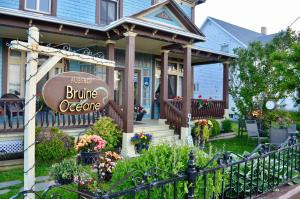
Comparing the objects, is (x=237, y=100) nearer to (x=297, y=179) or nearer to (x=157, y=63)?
(x=157, y=63)

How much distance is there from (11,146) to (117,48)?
20.0 ft

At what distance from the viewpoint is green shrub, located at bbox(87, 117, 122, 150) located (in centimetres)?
786

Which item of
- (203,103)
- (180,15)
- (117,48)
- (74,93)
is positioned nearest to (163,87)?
(203,103)

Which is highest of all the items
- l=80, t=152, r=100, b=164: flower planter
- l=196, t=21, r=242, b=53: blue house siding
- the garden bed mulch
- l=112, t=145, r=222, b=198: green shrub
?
l=196, t=21, r=242, b=53: blue house siding

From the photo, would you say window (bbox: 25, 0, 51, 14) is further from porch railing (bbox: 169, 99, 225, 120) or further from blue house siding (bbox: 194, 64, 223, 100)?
blue house siding (bbox: 194, 64, 223, 100)

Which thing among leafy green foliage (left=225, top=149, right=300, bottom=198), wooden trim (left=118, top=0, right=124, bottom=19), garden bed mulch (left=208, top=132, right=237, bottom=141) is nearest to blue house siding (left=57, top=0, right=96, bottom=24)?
wooden trim (left=118, top=0, right=124, bottom=19)

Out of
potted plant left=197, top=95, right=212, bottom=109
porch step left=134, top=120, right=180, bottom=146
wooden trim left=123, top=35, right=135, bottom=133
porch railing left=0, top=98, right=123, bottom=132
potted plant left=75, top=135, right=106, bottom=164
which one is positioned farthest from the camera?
potted plant left=197, top=95, right=212, bottom=109

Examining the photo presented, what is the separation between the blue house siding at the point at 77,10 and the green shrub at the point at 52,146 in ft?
16.3

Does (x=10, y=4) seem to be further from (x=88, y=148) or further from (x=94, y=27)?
(x=88, y=148)

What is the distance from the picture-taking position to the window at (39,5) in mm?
9387

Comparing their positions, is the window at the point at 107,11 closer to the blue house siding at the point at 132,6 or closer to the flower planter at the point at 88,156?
the blue house siding at the point at 132,6

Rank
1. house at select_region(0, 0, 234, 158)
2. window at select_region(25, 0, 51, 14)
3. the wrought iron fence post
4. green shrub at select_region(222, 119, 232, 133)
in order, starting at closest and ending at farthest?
1. the wrought iron fence post
2. house at select_region(0, 0, 234, 158)
3. window at select_region(25, 0, 51, 14)
4. green shrub at select_region(222, 119, 232, 133)

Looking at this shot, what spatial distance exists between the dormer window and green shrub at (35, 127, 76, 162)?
5.61 m

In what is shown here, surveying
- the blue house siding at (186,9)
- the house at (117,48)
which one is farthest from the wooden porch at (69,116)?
the blue house siding at (186,9)
